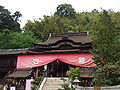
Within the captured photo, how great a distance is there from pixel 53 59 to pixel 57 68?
229 centimetres

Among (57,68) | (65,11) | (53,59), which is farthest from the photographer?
(65,11)

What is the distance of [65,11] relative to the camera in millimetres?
65062

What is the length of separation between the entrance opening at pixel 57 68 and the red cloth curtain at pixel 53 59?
1.35 metres

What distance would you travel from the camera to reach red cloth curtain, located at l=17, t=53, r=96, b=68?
2109 cm

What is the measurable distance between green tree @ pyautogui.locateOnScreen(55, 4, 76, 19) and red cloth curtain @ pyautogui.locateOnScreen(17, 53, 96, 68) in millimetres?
40633

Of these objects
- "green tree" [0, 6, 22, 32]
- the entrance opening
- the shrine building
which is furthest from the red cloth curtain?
"green tree" [0, 6, 22, 32]

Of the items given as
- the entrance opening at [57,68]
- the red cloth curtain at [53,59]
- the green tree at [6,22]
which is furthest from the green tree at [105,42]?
the green tree at [6,22]

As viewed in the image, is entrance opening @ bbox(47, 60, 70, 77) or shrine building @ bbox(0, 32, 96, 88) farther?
entrance opening @ bbox(47, 60, 70, 77)

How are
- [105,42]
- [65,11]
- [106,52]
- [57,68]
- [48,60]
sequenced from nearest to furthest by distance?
1. [106,52]
2. [105,42]
3. [48,60]
4. [57,68]
5. [65,11]

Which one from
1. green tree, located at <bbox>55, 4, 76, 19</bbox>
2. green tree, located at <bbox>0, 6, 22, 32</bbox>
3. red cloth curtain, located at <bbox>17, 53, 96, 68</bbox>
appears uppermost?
green tree, located at <bbox>55, 4, 76, 19</bbox>

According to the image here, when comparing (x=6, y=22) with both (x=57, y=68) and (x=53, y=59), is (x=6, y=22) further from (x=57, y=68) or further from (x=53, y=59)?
(x=53, y=59)

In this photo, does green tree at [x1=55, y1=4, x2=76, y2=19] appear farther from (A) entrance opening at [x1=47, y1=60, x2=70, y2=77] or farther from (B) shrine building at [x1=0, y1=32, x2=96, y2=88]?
(A) entrance opening at [x1=47, y1=60, x2=70, y2=77]

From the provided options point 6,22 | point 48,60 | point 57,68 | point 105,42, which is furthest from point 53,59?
point 6,22

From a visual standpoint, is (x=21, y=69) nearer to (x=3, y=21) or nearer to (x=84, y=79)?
(x=84, y=79)
